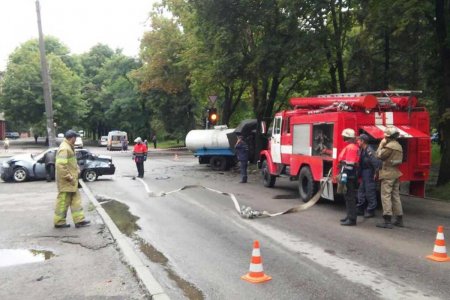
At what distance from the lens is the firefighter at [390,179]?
9.62m

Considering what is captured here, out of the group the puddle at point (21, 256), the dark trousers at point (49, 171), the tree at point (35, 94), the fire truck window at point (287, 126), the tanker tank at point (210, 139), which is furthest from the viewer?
the tree at point (35, 94)

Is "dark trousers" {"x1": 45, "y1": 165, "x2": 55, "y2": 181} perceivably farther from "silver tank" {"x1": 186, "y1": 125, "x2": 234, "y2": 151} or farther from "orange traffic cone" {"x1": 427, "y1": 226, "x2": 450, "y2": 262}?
"orange traffic cone" {"x1": 427, "y1": 226, "x2": 450, "y2": 262}

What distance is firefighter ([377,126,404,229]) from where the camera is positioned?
962 cm

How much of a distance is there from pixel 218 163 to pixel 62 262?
19777mm

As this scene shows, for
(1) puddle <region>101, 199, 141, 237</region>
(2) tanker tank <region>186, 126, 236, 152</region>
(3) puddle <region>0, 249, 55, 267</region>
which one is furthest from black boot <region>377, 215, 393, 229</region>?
(2) tanker tank <region>186, 126, 236, 152</region>

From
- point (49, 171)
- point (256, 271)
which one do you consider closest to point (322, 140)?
point (256, 271)

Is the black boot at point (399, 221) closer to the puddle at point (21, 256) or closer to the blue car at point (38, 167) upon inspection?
the puddle at point (21, 256)

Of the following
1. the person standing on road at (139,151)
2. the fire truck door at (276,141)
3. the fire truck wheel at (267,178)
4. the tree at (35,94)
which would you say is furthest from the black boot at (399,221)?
the tree at (35,94)

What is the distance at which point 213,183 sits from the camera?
1883cm

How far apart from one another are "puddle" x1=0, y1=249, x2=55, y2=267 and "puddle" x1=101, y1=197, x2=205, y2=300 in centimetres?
148

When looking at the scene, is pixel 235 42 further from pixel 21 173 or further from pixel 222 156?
pixel 21 173

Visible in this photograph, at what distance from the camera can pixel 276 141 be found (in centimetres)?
1595

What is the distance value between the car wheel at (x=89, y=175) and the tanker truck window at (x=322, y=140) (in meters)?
10.4

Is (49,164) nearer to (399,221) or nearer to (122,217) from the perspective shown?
(122,217)
